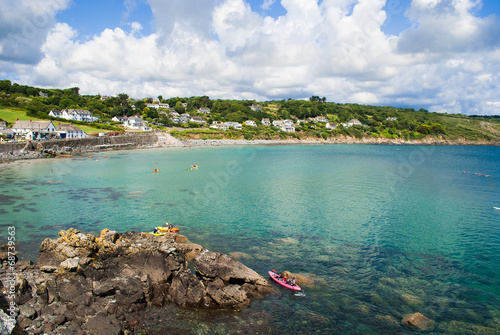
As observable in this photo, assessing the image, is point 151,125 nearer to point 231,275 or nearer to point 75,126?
point 75,126

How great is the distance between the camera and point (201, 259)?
1752 centimetres

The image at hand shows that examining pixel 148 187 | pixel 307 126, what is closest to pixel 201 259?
pixel 148 187

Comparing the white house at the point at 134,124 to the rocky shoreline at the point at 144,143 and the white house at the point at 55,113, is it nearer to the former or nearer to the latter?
the rocky shoreline at the point at 144,143

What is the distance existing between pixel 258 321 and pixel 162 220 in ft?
56.6

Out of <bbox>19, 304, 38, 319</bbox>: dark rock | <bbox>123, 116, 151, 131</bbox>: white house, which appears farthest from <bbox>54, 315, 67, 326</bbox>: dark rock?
<bbox>123, 116, 151, 131</bbox>: white house

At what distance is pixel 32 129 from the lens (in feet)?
277

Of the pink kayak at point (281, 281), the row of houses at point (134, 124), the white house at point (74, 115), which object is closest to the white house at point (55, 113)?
the white house at point (74, 115)

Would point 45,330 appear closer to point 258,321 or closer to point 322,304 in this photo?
point 258,321

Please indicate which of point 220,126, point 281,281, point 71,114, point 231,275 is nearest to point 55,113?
point 71,114

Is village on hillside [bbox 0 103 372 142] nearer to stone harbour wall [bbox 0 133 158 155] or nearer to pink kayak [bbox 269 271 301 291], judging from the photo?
stone harbour wall [bbox 0 133 158 155]

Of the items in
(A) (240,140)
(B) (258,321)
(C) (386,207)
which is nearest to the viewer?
(B) (258,321)

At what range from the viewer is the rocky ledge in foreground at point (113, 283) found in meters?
13.6

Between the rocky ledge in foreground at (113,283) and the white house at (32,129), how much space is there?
83.9 metres

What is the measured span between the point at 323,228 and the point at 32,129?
91809mm
